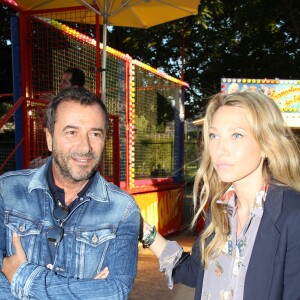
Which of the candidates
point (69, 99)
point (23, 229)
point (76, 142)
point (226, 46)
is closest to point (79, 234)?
point (23, 229)

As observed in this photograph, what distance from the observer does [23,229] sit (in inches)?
83.0

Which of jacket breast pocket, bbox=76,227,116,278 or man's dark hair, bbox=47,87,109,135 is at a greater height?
man's dark hair, bbox=47,87,109,135

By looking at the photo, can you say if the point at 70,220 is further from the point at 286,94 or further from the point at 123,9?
the point at 286,94

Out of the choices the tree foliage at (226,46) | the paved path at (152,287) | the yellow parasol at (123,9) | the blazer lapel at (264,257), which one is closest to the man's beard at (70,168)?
the blazer lapel at (264,257)

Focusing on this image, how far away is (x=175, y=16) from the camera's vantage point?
6.89m

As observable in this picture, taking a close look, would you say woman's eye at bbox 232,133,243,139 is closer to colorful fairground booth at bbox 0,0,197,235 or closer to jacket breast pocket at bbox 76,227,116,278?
jacket breast pocket at bbox 76,227,116,278

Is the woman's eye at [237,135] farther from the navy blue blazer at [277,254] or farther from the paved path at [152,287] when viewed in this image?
the paved path at [152,287]

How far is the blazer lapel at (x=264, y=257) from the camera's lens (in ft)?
6.08

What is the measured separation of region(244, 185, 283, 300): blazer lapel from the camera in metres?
1.85

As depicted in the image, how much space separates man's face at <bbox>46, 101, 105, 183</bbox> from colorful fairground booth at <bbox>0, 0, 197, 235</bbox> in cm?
286

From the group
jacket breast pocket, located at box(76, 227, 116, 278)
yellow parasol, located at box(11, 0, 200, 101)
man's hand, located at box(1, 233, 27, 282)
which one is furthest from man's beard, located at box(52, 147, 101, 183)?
yellow parasol, located at box(11, 0, 200, 101)

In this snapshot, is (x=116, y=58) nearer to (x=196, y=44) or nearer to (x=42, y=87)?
(x=42, y=87)

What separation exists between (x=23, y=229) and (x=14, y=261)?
17 centimetres

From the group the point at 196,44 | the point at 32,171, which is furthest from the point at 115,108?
the point at 196,44
